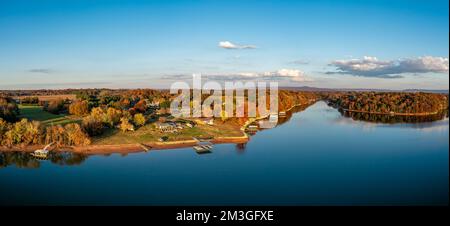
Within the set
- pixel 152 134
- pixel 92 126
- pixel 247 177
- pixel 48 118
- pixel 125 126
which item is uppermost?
pixel 48 118

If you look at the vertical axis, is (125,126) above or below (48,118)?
below

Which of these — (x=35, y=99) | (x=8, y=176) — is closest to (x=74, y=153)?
(x=8, y=176)

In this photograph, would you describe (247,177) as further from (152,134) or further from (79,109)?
(79,109)

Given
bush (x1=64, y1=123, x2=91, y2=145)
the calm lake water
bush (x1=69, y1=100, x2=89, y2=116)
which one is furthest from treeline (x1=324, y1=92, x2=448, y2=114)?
bush (x1=69, y1=100, x2=89, y2=116)

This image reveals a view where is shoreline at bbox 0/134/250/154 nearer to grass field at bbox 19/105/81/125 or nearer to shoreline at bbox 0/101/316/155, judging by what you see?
shoreline at bbox 0/101/316/155

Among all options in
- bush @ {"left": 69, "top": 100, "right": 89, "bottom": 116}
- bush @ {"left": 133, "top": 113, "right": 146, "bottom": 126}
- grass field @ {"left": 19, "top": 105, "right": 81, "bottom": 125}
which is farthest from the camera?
bush @ {"left": 69, "top": 100, "right": 89, "bottom": 116}

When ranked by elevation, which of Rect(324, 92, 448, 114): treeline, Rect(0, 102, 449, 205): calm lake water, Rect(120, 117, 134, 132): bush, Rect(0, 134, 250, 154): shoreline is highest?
Rect(324, 92, 448, 114): treeline

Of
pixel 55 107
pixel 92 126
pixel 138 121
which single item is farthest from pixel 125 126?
pixel 55 107
